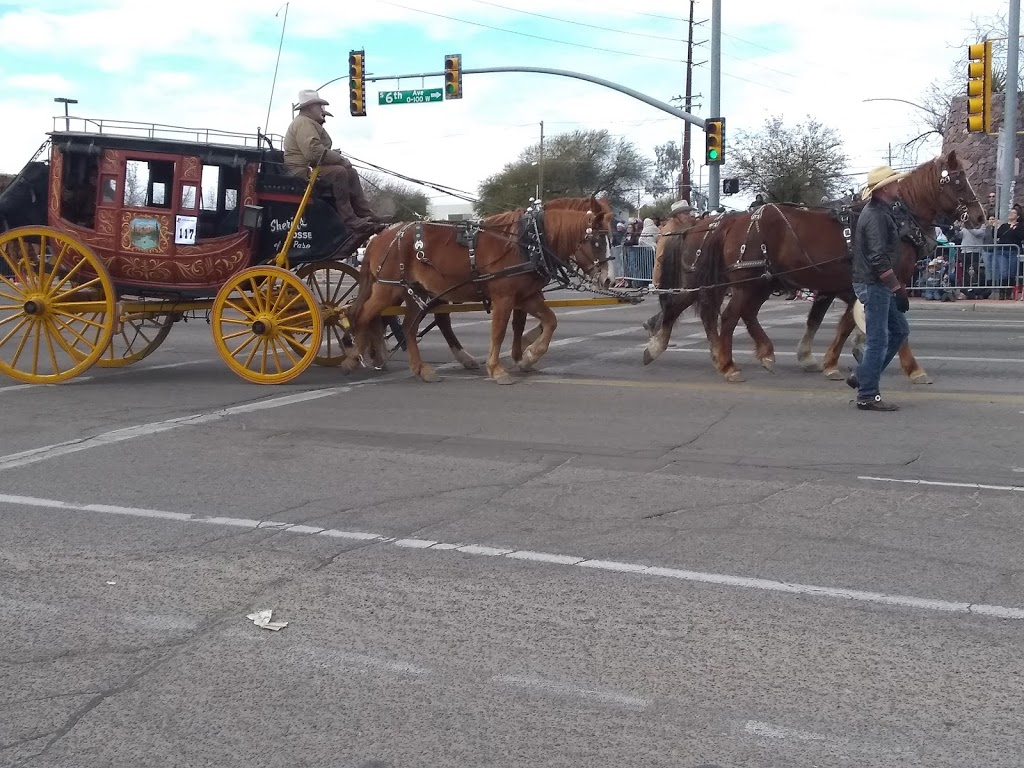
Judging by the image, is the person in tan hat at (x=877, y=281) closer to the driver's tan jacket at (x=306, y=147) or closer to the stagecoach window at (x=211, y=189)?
the driver's tan jacket at (x=306, y=147)

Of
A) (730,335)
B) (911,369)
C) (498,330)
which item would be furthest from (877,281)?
(498,330)

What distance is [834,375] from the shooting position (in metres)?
11.4

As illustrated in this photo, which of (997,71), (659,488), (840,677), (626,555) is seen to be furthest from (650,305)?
(997,71)

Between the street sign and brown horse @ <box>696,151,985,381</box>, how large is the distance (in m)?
19.1

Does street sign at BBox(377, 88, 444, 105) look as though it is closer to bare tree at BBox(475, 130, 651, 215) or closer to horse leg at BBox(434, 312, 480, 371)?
horse leg at BBox(434, 312, 480, 371)

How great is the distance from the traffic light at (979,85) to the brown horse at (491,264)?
12684mm

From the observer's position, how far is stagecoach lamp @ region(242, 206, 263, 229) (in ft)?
38.3

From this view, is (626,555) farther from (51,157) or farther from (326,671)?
(51,157)

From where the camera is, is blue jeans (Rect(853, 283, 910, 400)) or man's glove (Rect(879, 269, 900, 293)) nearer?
man's glove (Rect(879, 269, 900, 293))

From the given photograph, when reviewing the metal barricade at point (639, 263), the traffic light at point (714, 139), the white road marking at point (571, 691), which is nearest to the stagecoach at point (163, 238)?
the white road marking at point (571, 691)

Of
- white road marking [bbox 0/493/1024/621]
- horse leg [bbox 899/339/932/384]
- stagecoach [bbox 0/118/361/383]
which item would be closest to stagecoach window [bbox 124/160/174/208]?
stagecoach [bbox 0/118/361/383]

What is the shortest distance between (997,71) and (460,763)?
41.4 metres

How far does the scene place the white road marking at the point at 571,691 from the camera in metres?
4.07

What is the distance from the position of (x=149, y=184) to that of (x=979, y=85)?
52.3 ft
